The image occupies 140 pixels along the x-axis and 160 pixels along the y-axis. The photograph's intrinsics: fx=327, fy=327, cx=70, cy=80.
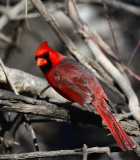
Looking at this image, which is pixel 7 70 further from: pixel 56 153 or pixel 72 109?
pixel 56 153

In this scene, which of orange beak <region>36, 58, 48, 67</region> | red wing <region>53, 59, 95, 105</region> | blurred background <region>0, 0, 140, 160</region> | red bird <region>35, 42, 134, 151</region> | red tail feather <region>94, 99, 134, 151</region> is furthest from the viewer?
blurred background <region>0, 0, 140, 160</region>

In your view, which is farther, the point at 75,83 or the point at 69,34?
the point at 69,34

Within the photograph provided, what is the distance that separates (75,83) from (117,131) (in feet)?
2.30

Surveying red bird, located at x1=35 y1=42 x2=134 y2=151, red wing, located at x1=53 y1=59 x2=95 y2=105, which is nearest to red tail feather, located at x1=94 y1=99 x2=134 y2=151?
red bird, located at x1=35 y1=42 x2=134 y2=151

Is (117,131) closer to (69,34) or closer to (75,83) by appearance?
(75,83)

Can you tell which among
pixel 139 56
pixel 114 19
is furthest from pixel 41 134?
pixel 114 19

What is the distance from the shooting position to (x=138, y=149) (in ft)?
7.66

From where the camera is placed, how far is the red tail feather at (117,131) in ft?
7.66

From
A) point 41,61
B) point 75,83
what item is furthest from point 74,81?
point 41,61

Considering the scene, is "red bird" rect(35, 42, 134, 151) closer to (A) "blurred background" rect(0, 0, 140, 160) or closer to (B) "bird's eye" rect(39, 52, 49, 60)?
(B) "bird's eye" rect(39, 52, 49, 60)

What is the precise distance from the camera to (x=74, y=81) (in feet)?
9.87

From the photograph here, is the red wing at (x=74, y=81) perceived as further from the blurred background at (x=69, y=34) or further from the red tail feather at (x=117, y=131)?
A: the blurred background at (x=69, y=34)

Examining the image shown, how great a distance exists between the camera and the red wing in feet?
9.36

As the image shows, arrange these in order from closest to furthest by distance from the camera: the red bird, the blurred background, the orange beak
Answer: the red bird < the orange beak < the blurred background
